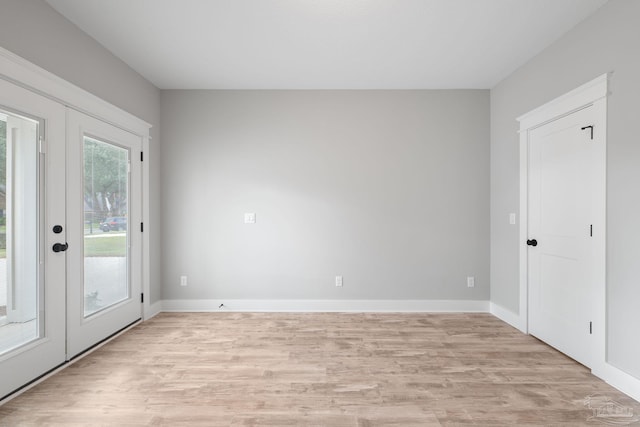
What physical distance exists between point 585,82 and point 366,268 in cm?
281

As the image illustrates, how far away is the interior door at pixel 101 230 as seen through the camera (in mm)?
2680

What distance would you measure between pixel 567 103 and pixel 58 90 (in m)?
4.22

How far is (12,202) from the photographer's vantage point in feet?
7.14

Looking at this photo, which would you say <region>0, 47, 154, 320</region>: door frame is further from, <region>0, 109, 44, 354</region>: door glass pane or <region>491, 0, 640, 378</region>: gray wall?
<region>491, 0, 640, 378</region>: gray wall

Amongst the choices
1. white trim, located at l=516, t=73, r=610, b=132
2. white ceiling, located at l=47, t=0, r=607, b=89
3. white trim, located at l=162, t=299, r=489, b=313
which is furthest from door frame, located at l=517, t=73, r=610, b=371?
white trim, located at l=162, t=299, r=489, b=313

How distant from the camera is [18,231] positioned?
2209 millimetres

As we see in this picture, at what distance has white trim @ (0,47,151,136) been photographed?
2.08 meters

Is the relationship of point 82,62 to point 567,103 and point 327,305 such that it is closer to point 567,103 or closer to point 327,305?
point 327,305

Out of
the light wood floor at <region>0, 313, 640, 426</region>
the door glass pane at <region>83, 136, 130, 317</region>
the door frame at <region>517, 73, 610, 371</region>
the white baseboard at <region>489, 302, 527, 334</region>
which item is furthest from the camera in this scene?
the white baseboard at <region>489, 302, 527, 334</region>

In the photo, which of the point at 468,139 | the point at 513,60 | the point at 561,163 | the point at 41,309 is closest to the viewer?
the point at 41,309

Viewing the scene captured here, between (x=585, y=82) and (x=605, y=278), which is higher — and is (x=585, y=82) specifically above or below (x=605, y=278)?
above

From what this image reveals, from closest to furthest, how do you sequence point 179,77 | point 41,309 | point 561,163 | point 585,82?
1. point 41,309
2. point 585,82
3. point 561,163
4. point 179,77

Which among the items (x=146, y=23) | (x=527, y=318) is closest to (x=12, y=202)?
(x=146, y=23)

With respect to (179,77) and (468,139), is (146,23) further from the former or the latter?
(468,139)
